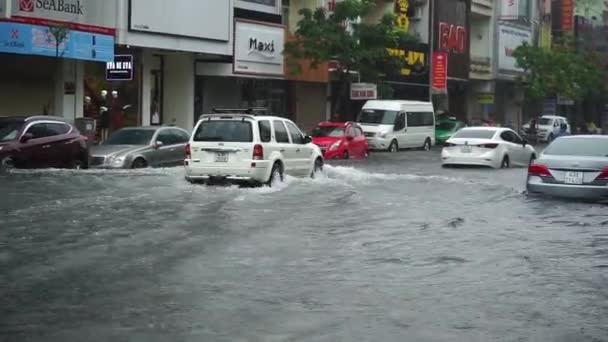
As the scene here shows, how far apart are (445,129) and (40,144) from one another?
3218 centimetres

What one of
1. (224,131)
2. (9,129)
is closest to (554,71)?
(224,131)

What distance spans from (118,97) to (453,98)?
34.6m

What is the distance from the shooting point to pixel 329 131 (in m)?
33.5

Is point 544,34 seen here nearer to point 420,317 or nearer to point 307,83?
point 307,83

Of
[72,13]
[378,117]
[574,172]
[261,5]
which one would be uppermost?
[261,5]

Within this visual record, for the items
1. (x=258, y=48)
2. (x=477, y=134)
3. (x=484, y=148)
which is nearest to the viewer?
(x=484, y=148)

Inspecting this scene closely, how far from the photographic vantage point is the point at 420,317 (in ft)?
27.4

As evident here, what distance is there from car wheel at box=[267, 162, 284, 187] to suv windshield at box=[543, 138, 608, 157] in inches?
209

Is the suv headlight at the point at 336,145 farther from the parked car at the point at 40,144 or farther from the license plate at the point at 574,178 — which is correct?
the license plate at the point at 574,178

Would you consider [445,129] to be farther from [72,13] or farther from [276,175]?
[276,175]

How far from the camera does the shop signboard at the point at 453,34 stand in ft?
190

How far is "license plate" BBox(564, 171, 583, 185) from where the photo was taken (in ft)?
58.3

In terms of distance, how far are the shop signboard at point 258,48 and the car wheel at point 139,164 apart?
15.7m

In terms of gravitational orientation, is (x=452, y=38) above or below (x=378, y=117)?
above
